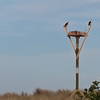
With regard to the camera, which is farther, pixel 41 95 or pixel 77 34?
pixel 41 95

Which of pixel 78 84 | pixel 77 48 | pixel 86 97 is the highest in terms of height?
pixel 77 48

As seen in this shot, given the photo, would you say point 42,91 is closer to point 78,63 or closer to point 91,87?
point 78,63

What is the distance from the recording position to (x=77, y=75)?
1798 cm

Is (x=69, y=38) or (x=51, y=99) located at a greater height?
(x=69, y=38)

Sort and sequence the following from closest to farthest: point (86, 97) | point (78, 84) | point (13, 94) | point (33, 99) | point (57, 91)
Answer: point (86, 97) < point (78, 84) < point (33, 99) < point (13, 94) < point (57, 91)

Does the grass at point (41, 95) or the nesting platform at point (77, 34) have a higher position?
the nesting platform at point (77, 34)

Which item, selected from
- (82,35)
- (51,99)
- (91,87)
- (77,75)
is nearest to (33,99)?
(51,99)

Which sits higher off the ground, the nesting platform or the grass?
the nesting platform

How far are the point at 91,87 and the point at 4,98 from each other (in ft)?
43.2

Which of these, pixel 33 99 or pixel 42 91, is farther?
pixel 42 91

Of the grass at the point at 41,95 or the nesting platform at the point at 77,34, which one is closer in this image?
the nesting platform at the point at 77,34

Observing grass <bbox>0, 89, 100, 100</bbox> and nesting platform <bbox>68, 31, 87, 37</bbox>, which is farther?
grass <bbox>0, 89, 100, 100</bbox>

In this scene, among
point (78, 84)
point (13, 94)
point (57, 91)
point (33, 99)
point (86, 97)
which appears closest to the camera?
point (86, 97)

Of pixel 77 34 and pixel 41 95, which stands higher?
pixel 77 34
